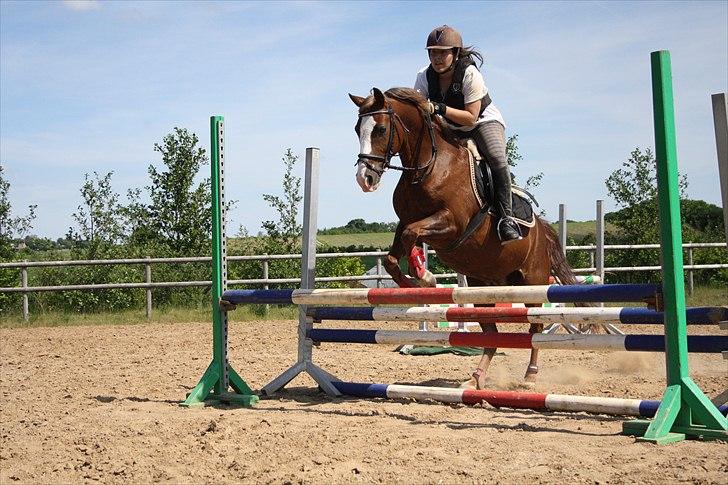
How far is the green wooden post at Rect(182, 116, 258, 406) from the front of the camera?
573cm

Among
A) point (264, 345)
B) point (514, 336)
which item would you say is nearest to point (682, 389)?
point (514, 336)

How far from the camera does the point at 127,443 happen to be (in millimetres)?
4219

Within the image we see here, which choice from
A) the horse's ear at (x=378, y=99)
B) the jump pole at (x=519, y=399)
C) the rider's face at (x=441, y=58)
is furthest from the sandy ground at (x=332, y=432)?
the rider's face at (x=441, y=58)

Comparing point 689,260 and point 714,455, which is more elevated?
point 689,260

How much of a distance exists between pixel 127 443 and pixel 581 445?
2247 millimetres

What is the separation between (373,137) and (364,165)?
23 centimetres

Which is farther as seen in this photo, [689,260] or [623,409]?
[689,260]

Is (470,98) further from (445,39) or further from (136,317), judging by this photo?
(136,317)

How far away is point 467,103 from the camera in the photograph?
224 inches

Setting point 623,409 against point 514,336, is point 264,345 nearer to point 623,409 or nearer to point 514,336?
point 514,336

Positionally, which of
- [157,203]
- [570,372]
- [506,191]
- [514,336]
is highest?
[157,203]

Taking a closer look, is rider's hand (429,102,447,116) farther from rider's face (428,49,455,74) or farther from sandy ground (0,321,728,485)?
sandy ground (0,321,728,485)

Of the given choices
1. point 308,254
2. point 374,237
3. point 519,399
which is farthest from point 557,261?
point 374,237

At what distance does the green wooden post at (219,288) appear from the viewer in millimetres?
5730
